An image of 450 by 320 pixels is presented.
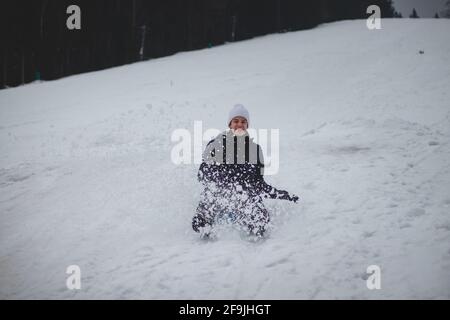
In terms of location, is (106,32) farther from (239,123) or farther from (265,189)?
(265,189)

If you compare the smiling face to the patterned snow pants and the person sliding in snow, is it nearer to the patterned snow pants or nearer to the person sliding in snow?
the person sliding in snow

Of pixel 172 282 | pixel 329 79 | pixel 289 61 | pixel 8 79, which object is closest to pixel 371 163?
pixel 172 282

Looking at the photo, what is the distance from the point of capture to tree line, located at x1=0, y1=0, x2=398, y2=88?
25609 millimetres

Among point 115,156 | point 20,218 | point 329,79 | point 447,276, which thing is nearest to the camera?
point 447,276

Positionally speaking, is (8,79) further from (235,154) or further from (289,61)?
(235,154)

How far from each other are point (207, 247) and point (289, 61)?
1475 cm

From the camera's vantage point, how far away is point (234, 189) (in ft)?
14.1

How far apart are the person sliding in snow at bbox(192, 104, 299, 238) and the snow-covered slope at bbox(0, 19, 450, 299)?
0.26 meters

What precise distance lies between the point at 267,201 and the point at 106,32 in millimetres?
26605

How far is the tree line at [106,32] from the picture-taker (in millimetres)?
25609

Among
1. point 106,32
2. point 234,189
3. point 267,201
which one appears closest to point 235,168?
point 234,189

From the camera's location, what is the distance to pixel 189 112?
1027cm

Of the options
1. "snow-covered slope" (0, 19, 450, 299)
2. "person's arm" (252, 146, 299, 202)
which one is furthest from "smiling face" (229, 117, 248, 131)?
"snow-covered slope" (0, 19, 450, 299)

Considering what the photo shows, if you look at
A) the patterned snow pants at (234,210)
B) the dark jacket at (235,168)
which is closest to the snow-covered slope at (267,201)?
the patterned snow pants at (234,210)
